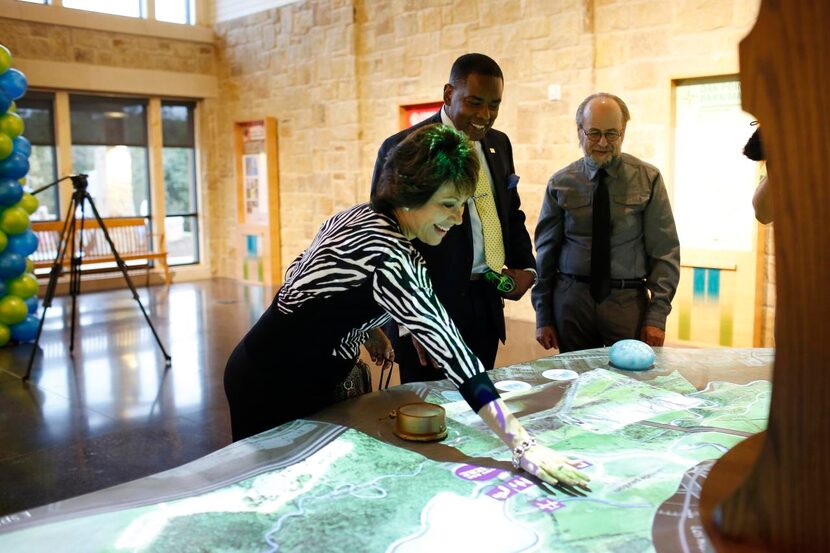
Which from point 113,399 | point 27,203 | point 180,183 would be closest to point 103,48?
point 180,183

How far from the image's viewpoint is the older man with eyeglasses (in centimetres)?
299

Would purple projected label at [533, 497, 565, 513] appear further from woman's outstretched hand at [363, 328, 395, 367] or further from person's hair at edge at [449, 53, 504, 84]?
person's hair at edge at [449, 53, 504, 84]

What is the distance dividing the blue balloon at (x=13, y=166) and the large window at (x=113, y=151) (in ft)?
12.5

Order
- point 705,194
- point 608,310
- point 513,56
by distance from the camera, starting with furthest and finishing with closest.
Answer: point 513,56
point 705,194
point 608,310

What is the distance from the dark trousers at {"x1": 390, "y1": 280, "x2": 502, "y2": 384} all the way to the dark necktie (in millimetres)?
524

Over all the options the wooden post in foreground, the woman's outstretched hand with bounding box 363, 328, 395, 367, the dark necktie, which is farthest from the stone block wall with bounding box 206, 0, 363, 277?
the wooden post in foreground

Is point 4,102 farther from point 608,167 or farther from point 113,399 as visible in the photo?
point 608,167

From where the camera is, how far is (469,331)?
2.68 meters

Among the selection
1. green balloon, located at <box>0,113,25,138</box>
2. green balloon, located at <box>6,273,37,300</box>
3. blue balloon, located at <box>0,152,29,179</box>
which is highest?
green balloon, located at <box>0,113,25,138</box>

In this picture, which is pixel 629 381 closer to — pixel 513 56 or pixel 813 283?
pixel 813 283

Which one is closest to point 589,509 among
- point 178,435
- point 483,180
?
point 483,180

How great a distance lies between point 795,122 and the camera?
31.7 inches

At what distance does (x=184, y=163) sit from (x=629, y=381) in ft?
30.1

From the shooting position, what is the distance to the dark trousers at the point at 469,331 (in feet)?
8.65
